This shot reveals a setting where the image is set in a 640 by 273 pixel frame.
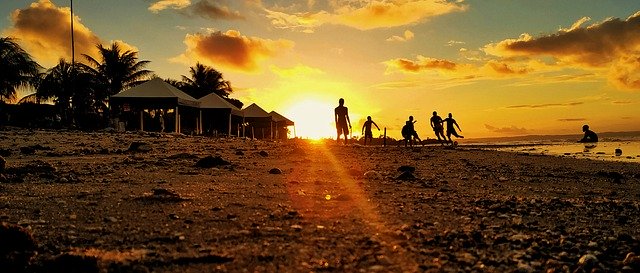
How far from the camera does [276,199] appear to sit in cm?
607

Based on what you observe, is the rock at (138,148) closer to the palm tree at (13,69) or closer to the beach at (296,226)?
the beach at (296,226)

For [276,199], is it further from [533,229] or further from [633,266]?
[633,266]

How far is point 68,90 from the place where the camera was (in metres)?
41.3

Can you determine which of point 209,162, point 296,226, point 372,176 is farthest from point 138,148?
point 296,226

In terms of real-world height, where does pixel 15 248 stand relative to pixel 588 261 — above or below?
above

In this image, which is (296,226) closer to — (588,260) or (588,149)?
(588,260)

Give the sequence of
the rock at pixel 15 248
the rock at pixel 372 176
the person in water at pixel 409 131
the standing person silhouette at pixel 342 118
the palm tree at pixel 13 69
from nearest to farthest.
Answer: the rock at pixel 15 248 → the rock at pixel 372 176 → the standing person silhouette at pixel 342 118 → the person in water at pixel 409 131 → the palm tree at pixel 13 69

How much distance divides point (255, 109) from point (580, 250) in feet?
143

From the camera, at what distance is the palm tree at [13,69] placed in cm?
3572

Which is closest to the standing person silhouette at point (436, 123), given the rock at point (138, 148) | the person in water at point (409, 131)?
the person in water at point (409, 131)

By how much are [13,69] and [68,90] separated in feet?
17.5

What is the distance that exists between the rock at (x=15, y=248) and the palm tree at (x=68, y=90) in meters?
41.3

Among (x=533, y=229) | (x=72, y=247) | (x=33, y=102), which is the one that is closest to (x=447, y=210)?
(x=533, y=229)

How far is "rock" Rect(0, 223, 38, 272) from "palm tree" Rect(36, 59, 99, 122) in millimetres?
41272
